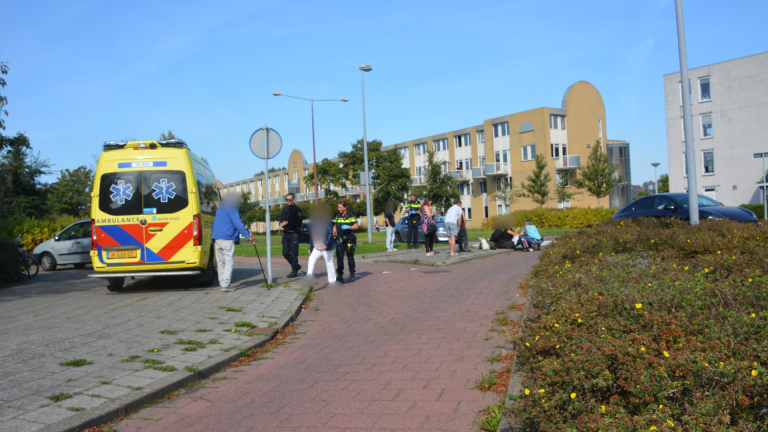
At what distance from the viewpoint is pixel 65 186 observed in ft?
136

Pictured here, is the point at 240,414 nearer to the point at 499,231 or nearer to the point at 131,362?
the point at 131,362

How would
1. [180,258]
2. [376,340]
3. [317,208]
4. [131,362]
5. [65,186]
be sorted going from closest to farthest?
[131,362], [376,340], [180,258], [317,208], [65,186]

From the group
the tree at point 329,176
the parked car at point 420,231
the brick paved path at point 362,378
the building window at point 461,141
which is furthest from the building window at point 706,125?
the brick paved path at point 362,378

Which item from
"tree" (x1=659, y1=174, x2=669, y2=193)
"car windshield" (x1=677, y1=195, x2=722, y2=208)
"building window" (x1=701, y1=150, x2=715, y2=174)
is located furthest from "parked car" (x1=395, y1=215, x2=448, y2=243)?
"tree" (x1=659, y1=174, x2=669, y2=193)

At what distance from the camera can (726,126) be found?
46312 millimetres

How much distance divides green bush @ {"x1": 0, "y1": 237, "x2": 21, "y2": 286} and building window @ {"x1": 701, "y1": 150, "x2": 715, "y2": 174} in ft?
160

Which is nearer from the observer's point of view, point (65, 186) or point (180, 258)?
point (180, 258)

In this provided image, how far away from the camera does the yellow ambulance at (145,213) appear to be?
10.4 meters

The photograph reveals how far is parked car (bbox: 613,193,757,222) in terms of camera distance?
13719 millimetres

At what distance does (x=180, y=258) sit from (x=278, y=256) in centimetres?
1109

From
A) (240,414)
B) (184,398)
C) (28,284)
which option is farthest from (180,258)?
(240,414)

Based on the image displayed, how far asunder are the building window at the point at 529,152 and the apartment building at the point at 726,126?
1210cm

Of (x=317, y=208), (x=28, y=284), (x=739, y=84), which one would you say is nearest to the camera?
(x=317, y=208)

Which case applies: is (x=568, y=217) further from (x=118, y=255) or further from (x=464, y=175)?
(x=118, y=255)
